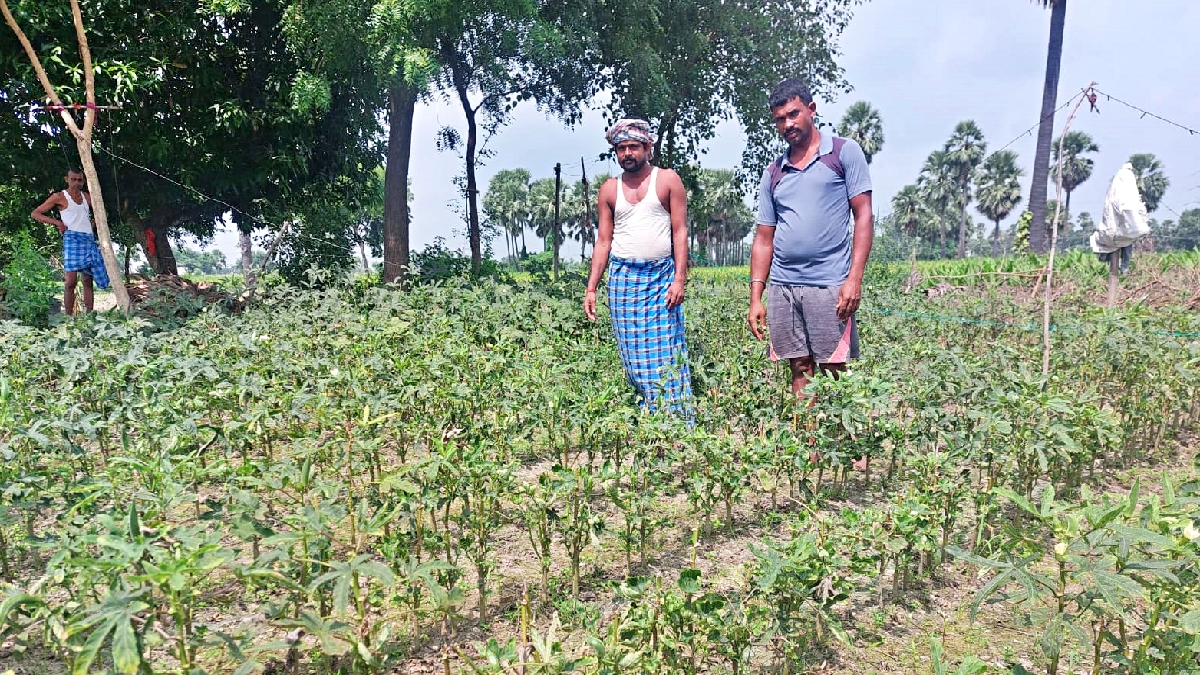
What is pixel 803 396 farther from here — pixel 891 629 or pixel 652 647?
pixel 652 647

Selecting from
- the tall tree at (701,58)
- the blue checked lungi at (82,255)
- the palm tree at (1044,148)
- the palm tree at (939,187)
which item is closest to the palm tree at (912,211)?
the palm tree at (939,187)

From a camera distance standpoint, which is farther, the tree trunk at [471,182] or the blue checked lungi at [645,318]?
the tree trunk at [471,182]

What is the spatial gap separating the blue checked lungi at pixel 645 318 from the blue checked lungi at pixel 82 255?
20.9 ft

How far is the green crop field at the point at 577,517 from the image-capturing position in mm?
1605

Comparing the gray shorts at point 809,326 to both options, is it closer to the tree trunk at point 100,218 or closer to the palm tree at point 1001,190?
the tree trunk at point 100,218

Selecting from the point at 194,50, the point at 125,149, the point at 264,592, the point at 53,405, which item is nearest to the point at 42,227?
the point at 125,149

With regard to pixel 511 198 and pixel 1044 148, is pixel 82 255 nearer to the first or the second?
pixel 1044 148

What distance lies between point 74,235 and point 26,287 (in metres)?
1.49

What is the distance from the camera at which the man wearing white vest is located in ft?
23.9

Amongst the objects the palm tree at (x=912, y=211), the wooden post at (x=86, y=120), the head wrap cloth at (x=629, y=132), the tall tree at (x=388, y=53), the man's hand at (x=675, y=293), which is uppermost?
the palm tree at (x=912, y=211)

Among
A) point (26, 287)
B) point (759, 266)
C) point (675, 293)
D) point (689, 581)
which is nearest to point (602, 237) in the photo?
point (675, 293)

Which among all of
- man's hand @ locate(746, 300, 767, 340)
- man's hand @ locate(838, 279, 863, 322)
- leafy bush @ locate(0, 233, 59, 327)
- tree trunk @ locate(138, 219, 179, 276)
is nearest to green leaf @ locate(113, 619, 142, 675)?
man's hand @ locate(838, 279, 863, 322)

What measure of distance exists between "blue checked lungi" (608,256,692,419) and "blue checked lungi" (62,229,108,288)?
6.38 m

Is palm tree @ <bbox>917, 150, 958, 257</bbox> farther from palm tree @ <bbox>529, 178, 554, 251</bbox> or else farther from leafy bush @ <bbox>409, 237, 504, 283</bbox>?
leafy bush @ <bbox>409, 237, 504, 283</bbox>
